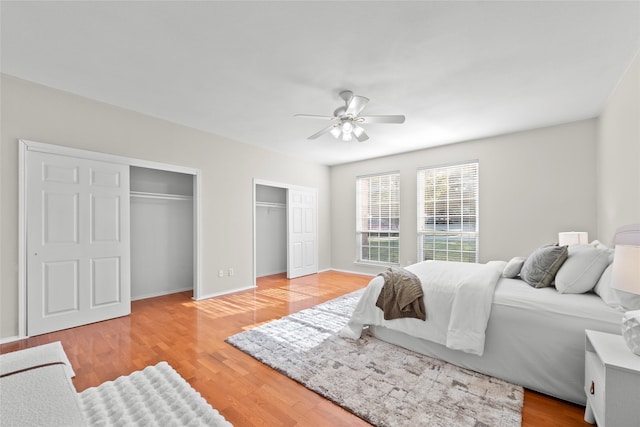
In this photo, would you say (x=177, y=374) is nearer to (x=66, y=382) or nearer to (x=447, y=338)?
(x=66, y=382)

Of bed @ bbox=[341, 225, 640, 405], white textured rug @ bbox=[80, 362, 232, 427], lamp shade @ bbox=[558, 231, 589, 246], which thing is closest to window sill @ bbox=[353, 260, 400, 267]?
lamp shade @ bbox=[558, 231, 589, 246]

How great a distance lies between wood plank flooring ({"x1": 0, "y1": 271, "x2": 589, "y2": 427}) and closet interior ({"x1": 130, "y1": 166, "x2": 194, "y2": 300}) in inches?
15.0

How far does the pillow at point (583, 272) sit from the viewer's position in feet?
7.23

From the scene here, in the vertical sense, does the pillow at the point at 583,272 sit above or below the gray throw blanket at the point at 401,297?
above

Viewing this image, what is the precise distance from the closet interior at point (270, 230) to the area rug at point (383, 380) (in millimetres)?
3230

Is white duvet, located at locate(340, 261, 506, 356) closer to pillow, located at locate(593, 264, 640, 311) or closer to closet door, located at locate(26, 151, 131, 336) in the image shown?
pillow, located at locate(593, 264, 640, 311)

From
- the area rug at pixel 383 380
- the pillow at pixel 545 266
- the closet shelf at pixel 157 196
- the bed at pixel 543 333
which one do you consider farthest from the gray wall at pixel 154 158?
the pillow at pixel 545 266

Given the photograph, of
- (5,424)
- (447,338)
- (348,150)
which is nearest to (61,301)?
(5,424)

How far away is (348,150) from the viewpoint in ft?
18.5

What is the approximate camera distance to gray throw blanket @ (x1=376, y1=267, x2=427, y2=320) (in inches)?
100

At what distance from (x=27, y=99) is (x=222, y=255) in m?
3.05

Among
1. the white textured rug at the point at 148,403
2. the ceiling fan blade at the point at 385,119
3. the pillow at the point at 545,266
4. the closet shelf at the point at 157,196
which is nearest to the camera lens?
the white textured rug at the point at 148,403

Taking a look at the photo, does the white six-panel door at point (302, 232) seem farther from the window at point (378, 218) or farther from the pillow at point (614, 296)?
the pillow at point (614, 296)

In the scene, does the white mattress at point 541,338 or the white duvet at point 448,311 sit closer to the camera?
the white mattress at point 541,338
